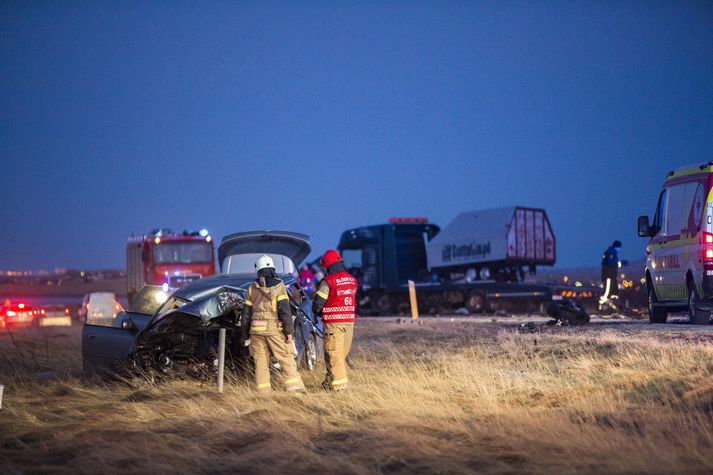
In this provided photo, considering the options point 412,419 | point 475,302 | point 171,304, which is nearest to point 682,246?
point 412,419

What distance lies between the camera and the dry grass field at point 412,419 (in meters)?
7.07

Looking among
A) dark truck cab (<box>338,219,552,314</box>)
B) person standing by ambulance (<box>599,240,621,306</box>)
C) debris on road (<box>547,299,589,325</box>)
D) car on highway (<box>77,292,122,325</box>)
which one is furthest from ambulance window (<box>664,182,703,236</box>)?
car on highway (<box>77,292,122,325</box>)

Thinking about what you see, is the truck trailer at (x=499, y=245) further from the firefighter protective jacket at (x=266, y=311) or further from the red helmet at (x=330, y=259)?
the firefighter protective jacket at (x=266, y=311)

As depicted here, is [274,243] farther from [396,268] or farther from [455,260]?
[396,268]

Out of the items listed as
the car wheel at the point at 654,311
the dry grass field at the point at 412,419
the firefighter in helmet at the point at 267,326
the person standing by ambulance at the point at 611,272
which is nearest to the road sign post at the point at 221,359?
the dry grass field at the point at 412,419

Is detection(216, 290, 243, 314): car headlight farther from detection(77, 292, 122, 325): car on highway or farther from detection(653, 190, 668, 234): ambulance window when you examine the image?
detection(77, 292, 122, 325): car on highway

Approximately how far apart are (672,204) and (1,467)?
13.2 metres

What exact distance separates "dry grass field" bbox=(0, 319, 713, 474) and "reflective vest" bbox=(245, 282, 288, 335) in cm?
79

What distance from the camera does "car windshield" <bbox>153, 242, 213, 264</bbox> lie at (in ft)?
92.7

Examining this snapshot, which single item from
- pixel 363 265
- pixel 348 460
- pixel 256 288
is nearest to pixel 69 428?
pixel 256 288

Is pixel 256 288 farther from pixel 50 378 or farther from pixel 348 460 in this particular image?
pixel 50 378

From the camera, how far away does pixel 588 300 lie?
2648 centimetres

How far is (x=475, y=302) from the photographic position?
31219mm

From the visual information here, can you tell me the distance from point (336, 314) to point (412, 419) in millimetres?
2577
